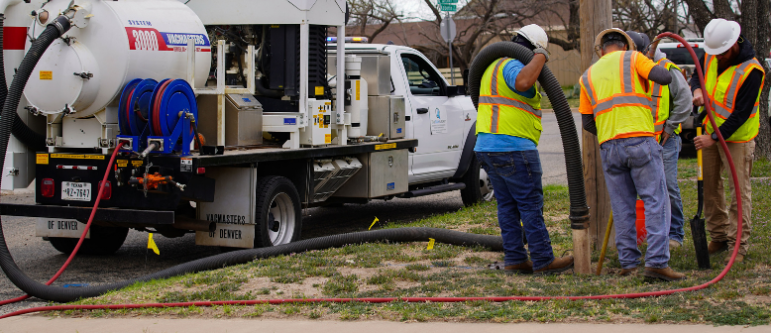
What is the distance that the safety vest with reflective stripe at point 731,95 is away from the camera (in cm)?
629

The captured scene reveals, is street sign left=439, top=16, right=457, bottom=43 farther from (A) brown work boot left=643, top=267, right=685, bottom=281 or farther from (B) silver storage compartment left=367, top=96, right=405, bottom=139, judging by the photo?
(A) brown work boot left=643, top=267, right=685, bottom=281

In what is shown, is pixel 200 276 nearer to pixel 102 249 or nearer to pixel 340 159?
pixel 102 249

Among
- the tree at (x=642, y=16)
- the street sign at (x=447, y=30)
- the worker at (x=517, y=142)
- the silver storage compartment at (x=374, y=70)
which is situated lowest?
the worker at (x=517, y=142)

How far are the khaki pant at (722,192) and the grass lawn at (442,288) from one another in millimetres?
238

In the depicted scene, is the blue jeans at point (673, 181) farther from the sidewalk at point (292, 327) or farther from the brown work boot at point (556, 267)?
the sidewalk at point (292, 327)

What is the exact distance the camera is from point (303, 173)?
848cm

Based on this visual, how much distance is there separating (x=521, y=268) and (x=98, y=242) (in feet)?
14.4

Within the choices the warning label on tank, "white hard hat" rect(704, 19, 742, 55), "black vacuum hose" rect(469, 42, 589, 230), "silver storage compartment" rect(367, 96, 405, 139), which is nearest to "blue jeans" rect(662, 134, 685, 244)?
"white hard hat" rect(704, 19, 742, 55)

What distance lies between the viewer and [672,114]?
6.50 metres

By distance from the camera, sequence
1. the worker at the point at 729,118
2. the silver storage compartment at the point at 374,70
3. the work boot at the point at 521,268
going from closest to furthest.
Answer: the work boot at the point at 521,268, the worker at the point at 729,118, the silver storage compartment at the point at 374,70

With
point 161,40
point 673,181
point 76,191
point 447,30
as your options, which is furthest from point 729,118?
point 447,30

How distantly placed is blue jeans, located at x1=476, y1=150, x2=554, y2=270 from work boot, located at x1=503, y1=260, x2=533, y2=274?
4 centimetres

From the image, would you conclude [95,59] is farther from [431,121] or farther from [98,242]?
[431,121]

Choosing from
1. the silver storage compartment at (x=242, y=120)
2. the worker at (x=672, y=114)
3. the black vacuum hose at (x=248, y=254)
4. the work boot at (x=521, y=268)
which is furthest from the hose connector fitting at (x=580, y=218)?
the silver storage compartment at (x=242, y=120)
